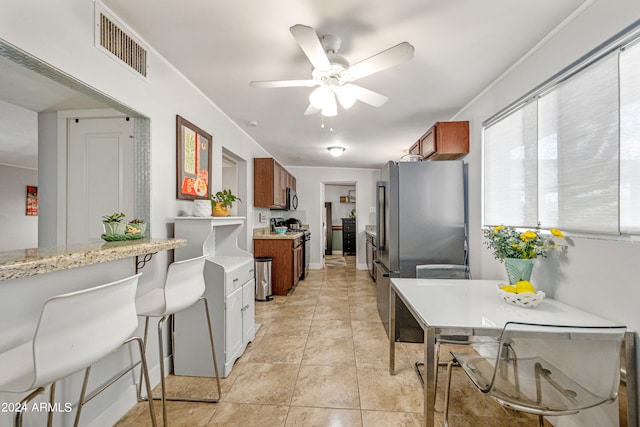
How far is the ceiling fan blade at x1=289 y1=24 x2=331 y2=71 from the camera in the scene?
4.50 ft

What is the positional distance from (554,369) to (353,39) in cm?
209

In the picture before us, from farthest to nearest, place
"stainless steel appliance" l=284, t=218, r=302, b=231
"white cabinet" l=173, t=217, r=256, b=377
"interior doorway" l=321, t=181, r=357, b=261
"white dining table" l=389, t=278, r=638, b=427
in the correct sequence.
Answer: "interior doorway" l=321, t=181, r=357, b=261 < "stainless steel appliance" l=284, t=218, r=302, b=231 < "white cabinet" l=173, t=217, r=256, b=377 < "white dining table" l=389, t=278, r=638, b=427

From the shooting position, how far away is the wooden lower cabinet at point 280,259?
446cm

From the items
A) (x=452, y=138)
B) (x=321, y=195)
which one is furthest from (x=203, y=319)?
(x=321, y=195)

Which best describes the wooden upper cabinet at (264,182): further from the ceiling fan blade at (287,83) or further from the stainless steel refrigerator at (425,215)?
the ceiling fan blade at (287,83)

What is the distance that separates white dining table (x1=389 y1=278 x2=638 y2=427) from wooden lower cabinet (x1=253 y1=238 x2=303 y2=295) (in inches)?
111

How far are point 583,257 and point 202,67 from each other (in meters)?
2.82

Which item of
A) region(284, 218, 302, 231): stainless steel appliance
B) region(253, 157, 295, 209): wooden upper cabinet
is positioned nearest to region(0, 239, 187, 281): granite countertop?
region(253, 157, 295, 209): wooden upper cabinet

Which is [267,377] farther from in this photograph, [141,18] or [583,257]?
[141,18]

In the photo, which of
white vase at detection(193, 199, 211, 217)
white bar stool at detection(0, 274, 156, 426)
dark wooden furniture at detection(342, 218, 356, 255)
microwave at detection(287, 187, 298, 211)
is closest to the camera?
white bar stool at detection(0, 274, 156, 426)

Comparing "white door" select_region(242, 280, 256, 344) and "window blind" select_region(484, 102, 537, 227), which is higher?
"window blind" select_region(484, 102, 537, 227)

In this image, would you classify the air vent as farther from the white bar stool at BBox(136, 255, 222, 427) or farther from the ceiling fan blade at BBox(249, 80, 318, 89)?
the white bar stool at BBox(136, 255, 222, 427)

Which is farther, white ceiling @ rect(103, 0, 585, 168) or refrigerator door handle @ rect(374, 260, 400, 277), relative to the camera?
refrigerator door handle @ rect(374, 260, 400, 277)

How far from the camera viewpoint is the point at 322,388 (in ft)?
6.65
